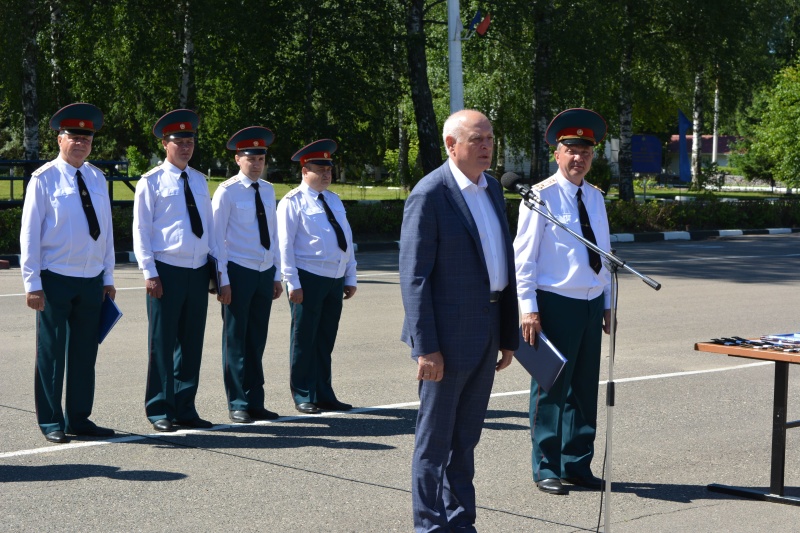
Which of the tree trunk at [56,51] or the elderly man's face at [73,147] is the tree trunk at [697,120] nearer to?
the tree trunk at [56,51]

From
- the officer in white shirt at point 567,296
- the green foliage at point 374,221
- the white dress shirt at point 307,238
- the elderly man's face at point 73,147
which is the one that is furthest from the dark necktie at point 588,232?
the green foliage at point 374,221

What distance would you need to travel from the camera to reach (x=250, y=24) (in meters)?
23.9

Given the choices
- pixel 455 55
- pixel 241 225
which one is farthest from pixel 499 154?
pixel 241 225

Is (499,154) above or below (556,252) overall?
above

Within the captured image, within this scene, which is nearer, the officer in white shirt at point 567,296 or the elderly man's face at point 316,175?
the officer in white shirt at point 567,296

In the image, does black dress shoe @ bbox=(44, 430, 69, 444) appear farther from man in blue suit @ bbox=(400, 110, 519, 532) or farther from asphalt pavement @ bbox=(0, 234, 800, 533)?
man in blue suit @ bbox=(400, 110, 519, 532)

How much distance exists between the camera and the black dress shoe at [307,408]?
775 centimetres

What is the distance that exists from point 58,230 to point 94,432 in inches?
51.7

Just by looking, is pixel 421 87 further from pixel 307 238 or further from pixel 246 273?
pixel 246 273

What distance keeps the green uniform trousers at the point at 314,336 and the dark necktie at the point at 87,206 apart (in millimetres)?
1537

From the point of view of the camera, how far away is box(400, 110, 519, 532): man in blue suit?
455 cm

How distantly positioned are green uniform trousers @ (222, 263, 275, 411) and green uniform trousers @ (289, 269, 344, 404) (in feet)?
0.89

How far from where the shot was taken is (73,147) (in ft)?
22.4

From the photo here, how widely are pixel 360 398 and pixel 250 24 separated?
17.1m
